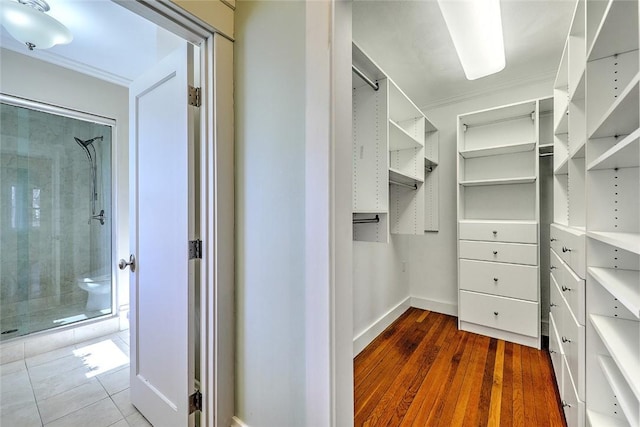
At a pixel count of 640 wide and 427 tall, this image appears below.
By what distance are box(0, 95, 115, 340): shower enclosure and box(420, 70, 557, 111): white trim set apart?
3594 millimetres

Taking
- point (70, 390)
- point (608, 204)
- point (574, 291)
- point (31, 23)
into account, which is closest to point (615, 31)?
point (608, 204)

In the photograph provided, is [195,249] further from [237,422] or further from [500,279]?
[500,279]

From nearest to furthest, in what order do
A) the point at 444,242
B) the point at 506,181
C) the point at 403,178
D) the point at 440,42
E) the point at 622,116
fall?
the point at 622,116 < the point at 440,42 < the point at 403,178 < the point at 506,181 < the point at 444,242

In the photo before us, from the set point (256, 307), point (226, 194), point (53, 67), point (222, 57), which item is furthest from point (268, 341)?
point (53, 67)

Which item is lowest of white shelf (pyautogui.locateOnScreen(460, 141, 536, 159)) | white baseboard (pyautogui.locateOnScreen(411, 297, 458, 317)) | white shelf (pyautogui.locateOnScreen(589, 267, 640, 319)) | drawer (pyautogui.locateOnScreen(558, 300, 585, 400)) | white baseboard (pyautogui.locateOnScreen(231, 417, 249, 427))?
white baseboard (pyautogui.locateOnScreen(411, 297, 458, 317))

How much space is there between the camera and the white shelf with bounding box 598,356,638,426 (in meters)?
0.83

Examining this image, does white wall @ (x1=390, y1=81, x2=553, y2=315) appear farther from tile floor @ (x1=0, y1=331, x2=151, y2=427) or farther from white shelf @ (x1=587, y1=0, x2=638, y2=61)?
tile floor @ (x1=0, y1=331, x2=151, y2=427)

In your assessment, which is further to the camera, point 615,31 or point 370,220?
point 370,220

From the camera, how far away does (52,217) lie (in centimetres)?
254

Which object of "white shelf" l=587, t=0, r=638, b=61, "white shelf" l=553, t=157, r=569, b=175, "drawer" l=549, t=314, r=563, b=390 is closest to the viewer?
"white shelf" l=587, t=0, r=638, b=61

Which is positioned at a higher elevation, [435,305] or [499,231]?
[499,231]

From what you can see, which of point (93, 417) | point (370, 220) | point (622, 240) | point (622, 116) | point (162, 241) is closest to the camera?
point (622, 240)

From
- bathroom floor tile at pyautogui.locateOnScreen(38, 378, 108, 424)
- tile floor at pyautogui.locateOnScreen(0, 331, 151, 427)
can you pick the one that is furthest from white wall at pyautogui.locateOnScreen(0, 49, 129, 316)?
bathroom floor tile at pyautogui.locateOnScreen(38, 378, 108, 424)

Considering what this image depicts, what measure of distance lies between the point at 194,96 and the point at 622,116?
1782 mm
